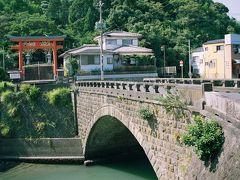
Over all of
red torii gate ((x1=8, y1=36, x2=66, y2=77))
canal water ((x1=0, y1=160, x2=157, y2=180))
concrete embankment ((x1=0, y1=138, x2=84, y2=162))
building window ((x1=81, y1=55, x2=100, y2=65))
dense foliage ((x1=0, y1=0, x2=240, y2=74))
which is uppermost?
dense foliage ((x1=0, y1=0, x2=240, y2=74))

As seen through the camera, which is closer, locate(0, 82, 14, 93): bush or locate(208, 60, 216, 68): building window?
locate(0, 82, 14, 93): bush

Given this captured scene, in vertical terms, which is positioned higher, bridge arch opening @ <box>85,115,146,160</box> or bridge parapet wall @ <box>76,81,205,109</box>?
bridge parapet wall @ <box>76,81,205,109</box>

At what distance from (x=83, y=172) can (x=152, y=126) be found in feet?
38.9

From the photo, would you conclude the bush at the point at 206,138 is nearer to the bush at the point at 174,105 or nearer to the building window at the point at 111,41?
the bush at the point at 174,105

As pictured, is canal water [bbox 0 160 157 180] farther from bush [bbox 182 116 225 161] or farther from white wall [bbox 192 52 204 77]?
white wall [bbox 192 52 204 77]

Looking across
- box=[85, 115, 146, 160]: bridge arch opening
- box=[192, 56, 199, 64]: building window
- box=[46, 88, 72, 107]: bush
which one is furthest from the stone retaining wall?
box=[192, 56, 199, 64]: building window

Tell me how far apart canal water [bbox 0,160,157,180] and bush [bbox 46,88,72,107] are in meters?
5.16

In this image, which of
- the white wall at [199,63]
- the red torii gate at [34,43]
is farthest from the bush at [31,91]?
the white wall at [199,63]

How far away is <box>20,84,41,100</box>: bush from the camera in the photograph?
28.2m

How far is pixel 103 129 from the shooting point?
24656mm

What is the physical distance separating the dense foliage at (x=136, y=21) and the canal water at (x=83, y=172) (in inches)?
1057

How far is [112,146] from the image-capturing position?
87.7ft

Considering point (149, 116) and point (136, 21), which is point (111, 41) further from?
point (149, 116)

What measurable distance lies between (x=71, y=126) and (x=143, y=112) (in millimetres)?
14688
